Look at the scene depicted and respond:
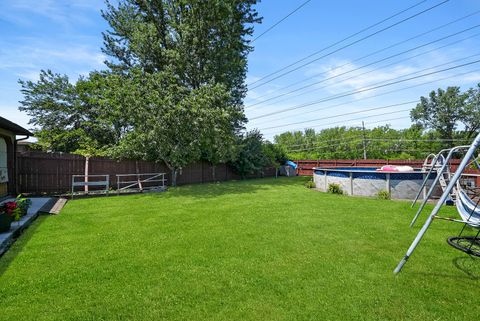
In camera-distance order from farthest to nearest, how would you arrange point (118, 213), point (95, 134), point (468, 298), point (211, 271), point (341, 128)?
point (341, 128) < point (95, 134) < point (118, 213) < point (211, 271) < point (468, 298)

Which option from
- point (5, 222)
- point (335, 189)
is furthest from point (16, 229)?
point (335, 189)

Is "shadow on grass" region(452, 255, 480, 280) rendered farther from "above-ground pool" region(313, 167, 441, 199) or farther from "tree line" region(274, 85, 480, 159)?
"tree line" region(274, 85, 480, 159)

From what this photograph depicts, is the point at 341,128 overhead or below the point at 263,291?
overhead

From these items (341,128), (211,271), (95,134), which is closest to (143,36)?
(95,134)

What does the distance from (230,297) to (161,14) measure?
17930 millimetres

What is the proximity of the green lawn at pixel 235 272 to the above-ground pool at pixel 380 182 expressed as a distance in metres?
3.93

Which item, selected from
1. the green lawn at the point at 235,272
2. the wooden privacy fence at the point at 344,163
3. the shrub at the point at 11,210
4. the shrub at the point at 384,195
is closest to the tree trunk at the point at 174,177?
the green lawn at the point at 235,272

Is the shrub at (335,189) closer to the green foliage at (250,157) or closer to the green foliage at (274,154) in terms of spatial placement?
the green foliage at (250,157)

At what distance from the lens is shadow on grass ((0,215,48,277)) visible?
4.08 m

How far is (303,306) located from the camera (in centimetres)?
292

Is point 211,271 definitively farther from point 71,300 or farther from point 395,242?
point 395,242

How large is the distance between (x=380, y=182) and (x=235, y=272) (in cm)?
897

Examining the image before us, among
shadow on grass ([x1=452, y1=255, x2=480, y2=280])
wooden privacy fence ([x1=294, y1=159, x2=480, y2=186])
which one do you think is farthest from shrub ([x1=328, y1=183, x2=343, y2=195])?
wooden privacy fence ([x1=294, y1=159, x2=480, y2=186])

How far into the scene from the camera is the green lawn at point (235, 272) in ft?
9.41
